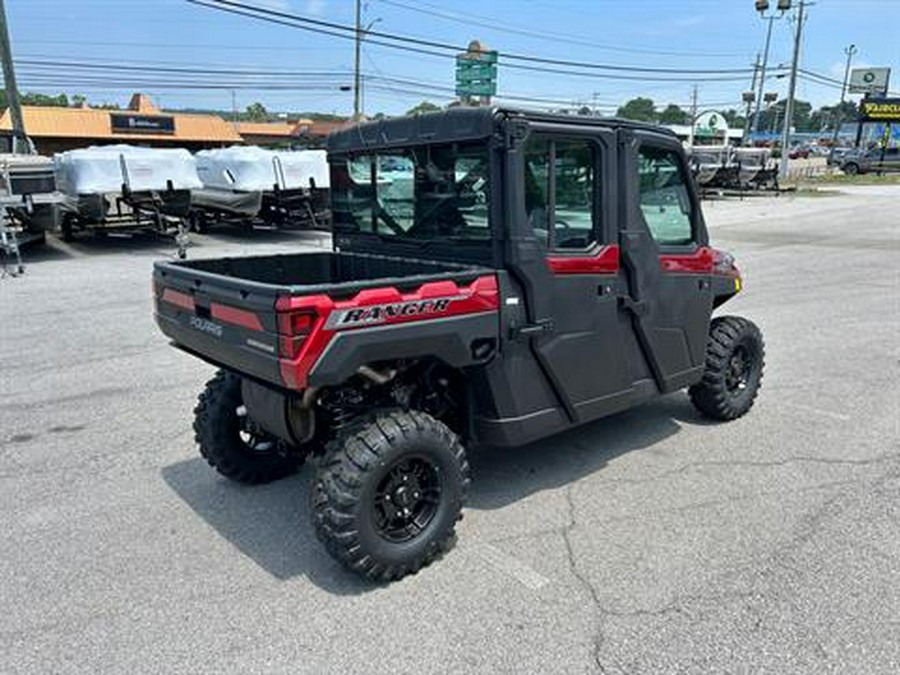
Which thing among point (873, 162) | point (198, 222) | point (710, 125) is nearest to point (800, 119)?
point (873, 162)

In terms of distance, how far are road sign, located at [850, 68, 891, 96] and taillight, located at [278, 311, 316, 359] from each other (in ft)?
269

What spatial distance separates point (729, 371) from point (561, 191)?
2438 millimetres

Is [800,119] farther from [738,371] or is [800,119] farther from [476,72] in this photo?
[738,371]

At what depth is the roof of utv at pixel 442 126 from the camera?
3451 millimetres

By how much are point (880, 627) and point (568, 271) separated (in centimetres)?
214

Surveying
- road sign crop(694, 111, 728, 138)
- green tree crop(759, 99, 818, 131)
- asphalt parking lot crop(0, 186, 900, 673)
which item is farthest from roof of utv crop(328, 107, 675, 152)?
green tree crop(759, 99, 818, 131)

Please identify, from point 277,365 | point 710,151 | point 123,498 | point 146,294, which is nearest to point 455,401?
point 277,365

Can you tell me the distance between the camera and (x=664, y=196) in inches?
176

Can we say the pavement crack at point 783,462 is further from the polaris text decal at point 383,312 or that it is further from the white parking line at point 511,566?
the polaris text decal at point 383,312

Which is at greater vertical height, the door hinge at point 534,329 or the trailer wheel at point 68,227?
the door hinge at point 534,329

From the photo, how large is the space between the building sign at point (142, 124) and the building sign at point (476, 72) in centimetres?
2928

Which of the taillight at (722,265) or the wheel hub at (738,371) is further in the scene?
the wheel hub at (738,371)

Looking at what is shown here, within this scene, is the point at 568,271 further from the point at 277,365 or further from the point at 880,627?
the point at 880,627

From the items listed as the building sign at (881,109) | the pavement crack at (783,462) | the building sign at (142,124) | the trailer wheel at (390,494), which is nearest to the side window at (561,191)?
the trailer wheel at (390,494)
